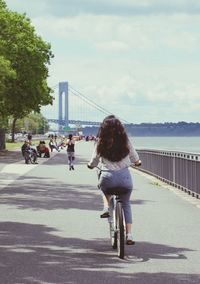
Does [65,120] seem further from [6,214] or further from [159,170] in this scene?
[6,214]

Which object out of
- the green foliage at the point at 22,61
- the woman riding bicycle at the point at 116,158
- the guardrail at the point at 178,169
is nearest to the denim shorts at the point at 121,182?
the woman riding bicycle at the point at 116,158

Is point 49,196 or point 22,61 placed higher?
point 22,61

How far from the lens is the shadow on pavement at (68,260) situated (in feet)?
21.2

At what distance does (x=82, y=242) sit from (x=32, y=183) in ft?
39.7

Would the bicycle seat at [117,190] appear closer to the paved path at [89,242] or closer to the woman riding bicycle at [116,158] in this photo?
the woman riding bicycle at [116,158]

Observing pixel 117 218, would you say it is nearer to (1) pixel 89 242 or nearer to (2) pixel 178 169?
(1) pixel 89 242

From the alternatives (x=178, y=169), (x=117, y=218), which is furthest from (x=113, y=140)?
(x=178, y=169)

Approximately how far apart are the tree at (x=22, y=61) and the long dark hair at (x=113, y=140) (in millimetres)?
37162

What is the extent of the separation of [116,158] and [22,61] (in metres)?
40.8

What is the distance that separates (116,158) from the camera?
7.85 meters

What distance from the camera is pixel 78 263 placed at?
7.32 m

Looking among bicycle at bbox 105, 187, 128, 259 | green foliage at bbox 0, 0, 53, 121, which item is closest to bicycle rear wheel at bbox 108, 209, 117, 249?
bicycle at bbox 105, 187, 128, 259

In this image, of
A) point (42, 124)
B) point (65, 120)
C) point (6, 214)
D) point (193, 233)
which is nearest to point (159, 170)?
point (6, 214)

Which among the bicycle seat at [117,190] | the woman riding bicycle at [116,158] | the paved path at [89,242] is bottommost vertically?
the paved path at [89,242]
